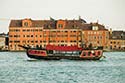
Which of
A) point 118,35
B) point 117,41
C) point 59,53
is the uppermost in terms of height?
point 118,35

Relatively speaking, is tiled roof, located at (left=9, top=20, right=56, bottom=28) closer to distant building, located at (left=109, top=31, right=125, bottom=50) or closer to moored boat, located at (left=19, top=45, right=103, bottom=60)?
distant building, located at (left=109, top=31, right=125, bottom=50)

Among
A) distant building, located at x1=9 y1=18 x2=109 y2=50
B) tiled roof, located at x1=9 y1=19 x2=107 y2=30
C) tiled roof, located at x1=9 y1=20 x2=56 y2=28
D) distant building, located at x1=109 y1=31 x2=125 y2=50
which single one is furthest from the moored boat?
distant building, located at x1=109 y1=31 x2=125 y2=50

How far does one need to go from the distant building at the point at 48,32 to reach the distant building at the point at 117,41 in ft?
39.1

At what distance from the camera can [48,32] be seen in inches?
5438

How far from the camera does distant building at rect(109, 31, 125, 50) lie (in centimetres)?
15175

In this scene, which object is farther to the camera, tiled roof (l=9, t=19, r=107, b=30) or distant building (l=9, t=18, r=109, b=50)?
tiled roof (l=9, t=19, r=107, b=30)

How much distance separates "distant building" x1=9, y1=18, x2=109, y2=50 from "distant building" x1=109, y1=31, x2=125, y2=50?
1191 cm

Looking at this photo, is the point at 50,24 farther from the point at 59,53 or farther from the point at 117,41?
the point at 59,53

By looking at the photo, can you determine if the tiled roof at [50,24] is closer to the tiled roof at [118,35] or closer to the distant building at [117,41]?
the distant building at [117,41]

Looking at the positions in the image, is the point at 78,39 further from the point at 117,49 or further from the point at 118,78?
the point at 118,78

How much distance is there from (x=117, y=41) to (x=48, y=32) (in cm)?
2482

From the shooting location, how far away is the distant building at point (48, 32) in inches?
5404

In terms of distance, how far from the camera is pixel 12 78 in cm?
4591

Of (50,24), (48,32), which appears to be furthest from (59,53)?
(50,24)
